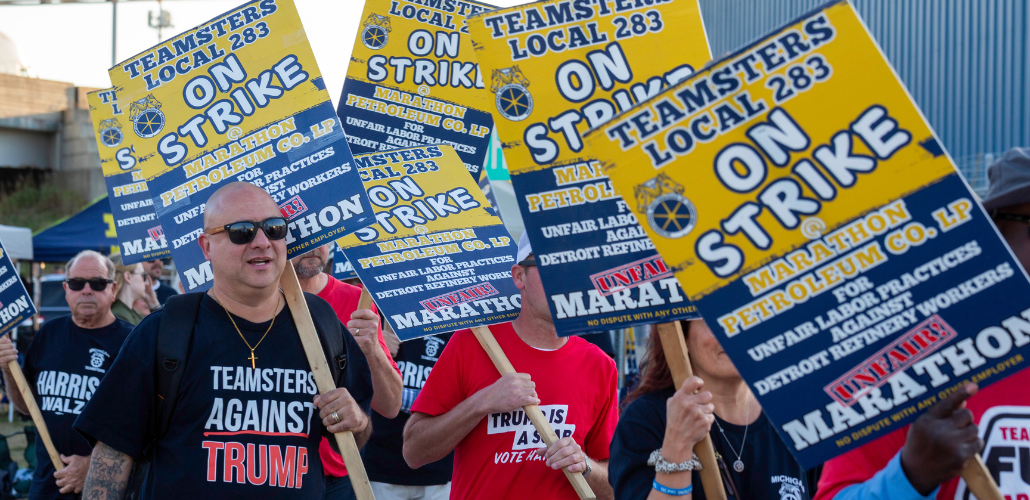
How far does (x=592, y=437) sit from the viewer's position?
3.34 m

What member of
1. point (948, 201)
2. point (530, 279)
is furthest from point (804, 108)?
point (530, 279)

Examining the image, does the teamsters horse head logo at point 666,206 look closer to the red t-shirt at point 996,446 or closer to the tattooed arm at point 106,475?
the red t-shirt at point 996,446

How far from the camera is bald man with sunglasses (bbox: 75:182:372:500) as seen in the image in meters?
2.78

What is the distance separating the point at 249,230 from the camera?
2.94 meters

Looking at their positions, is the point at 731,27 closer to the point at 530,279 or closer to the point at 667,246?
the point at 530,279

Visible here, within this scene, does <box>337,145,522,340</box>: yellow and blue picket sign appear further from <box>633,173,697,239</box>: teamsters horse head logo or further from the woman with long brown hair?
<box>633,173,697,239</box>: teamsters horse head logo

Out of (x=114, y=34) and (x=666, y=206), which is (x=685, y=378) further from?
(x=114, y=34)

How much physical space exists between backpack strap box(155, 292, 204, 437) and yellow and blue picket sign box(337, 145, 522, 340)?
0.86 metres

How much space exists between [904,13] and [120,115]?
13435 millimetres

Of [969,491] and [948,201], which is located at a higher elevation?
[948,201]

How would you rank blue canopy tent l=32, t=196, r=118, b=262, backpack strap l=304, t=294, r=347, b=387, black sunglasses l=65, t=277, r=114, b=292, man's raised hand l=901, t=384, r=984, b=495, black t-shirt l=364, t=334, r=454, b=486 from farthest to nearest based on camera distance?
blue canopy tent l=32, t=196, r=118, b=262
black sunglasses l=65, t=277, r=114, b=292
black t-shirt l=364, t=334, r=454, b=486
backpack strap l=304, t=294, r=347, b=387
man's raised hand l=901, t=384, r=984, b=495

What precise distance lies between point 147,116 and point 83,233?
10424 mm

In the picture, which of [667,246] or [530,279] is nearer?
[667,246]

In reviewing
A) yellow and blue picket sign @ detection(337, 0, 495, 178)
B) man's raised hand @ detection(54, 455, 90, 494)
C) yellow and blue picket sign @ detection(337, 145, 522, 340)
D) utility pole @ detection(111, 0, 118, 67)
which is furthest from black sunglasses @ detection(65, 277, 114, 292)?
utility pole @ detection(111, 0, 118, 67)
